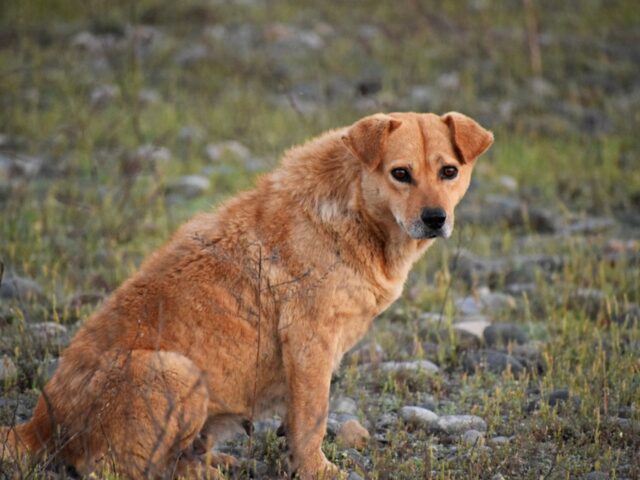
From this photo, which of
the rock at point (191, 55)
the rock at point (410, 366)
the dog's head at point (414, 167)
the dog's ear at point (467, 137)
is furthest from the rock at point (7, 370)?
the rock at point (191, 55)

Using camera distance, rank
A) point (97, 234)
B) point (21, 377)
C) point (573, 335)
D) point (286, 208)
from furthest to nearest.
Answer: point (97, 234) < point (573, 335) < point (21, 377) < point (286, 208)

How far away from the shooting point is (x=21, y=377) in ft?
21.5

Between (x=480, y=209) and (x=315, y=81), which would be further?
(x=315, y=81)

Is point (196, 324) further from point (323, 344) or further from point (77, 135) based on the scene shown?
point (77, 135)

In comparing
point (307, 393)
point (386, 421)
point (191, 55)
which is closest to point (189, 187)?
point (191, 55)

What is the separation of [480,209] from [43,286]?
201 inches

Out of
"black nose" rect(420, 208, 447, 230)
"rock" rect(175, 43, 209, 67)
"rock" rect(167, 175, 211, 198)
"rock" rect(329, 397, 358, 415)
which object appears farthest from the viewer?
"rock" rect(175, 43, 209, 67)

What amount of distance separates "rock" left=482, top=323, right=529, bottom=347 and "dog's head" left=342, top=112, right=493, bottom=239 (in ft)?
6.92

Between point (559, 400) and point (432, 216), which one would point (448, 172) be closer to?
point (432, 216)

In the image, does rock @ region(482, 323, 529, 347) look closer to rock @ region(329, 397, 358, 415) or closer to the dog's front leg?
rock @ region(329, 397, 358, 415)

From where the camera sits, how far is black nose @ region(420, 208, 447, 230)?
5539 mm

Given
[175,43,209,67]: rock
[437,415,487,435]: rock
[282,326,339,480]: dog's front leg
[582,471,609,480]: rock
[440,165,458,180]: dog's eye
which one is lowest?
[175,43,209,67]: rock

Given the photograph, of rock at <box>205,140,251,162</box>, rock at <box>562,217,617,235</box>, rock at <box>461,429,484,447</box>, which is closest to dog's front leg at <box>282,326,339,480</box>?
rock at <box>461,429,484,447</box>

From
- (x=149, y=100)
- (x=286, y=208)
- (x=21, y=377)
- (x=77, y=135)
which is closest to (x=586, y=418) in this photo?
(x=286, y=208)
